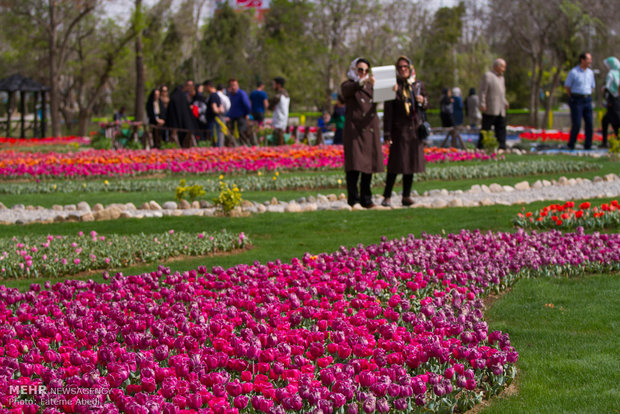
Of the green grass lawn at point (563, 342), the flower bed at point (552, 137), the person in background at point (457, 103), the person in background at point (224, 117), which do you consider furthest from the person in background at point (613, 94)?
the green grass lawn at point (563, 342)

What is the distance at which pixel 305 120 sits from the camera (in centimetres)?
4803

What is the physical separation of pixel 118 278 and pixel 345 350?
2812mm

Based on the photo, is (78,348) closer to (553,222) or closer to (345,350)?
(345,350)

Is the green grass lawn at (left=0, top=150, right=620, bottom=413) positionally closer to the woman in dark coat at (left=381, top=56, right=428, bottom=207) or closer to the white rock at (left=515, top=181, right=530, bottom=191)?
the woman in dark coat at (left=381, top=56, right=428, bottom=207)

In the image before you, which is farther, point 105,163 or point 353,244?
point 105,163

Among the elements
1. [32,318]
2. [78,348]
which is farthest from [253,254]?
[78,348]

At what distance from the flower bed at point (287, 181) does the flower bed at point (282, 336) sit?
7.21 m

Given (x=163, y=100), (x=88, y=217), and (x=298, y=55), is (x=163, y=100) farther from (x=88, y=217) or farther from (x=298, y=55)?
(x=298, y=55)

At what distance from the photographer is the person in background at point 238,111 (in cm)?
2103

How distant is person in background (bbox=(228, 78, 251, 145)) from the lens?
828 inches

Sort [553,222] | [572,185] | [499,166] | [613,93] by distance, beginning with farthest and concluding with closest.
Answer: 1. [613,93]
2. [499,166]
3. [572,185]
4. [553,222]

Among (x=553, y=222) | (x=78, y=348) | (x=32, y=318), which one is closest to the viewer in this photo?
(x=78, y=348)

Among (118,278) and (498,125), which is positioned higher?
(498,125)

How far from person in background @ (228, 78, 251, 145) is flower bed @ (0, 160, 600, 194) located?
546cm
